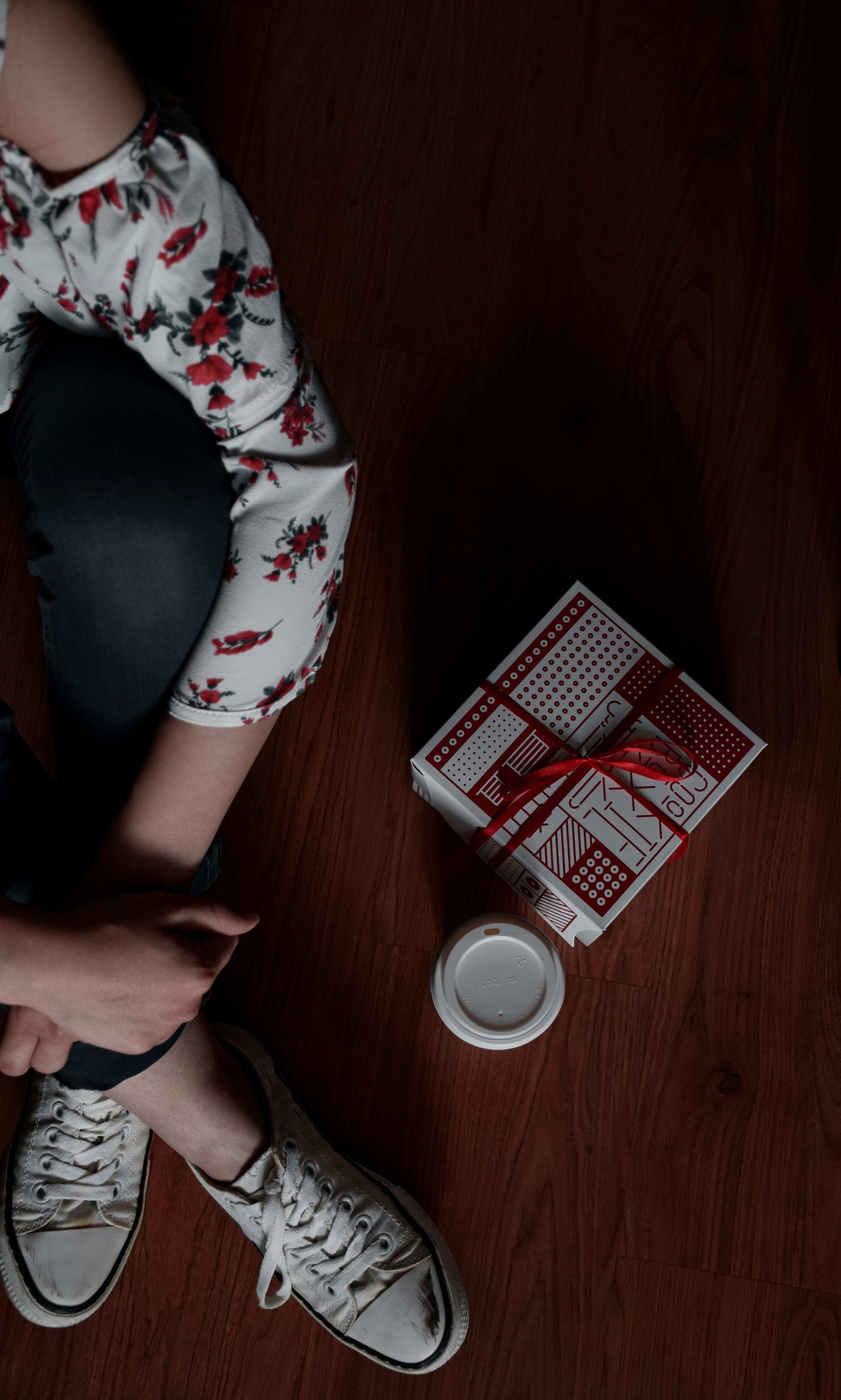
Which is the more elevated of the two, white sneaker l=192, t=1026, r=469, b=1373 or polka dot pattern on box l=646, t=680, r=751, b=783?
polka dot pattern on box l=646, t=680, r=751, b=783

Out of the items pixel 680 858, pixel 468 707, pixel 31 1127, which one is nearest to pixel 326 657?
pixel 468 707

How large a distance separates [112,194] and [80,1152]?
78 cm

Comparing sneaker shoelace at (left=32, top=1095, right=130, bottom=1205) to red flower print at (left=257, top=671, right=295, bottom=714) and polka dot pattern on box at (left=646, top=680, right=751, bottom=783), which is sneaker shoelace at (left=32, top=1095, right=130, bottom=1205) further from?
polka dot pattern on box at (left=646, top=680, right=751, bottom=783)

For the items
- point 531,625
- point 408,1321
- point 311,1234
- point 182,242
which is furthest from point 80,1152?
point 182,242

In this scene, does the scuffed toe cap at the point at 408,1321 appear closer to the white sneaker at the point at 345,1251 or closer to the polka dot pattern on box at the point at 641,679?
the white sneaker at the point at 345,1251

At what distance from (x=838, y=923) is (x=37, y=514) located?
81 centimetres

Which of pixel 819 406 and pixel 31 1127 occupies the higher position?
pixel 819 406

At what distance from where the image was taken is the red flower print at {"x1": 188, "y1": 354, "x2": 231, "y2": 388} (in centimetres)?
55

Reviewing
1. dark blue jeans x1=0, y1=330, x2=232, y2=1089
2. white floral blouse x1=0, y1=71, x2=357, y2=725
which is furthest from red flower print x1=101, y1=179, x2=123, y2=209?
dark blue jeans x1=0, y1=330, x2=232, y2=1089

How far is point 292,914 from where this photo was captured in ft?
3.12

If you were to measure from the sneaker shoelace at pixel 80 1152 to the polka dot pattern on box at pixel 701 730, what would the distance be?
61cm

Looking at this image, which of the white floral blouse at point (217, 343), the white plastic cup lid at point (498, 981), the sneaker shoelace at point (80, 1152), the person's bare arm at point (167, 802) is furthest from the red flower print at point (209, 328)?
the sneaker shoelace at point (80, 1152)

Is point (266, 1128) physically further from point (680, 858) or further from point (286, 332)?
point (286, 332)

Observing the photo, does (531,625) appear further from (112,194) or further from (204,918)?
(112,194)
